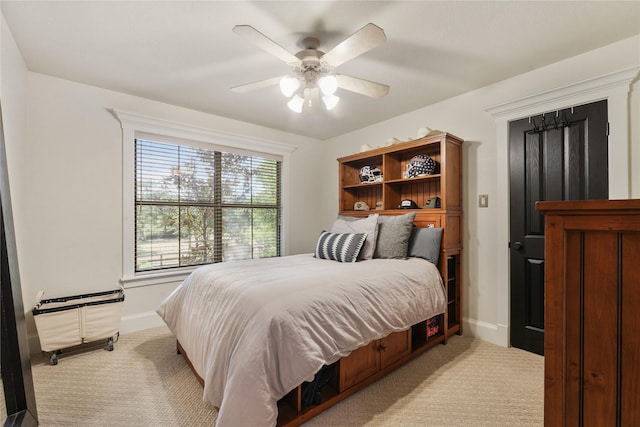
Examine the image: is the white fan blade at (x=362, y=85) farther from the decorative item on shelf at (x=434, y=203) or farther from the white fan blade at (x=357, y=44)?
the decorative item on shelf at (x=434, y=203)

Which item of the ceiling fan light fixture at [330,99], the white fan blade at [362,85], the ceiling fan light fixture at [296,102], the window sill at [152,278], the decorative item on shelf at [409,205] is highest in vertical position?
the white fan blade at [362,85]

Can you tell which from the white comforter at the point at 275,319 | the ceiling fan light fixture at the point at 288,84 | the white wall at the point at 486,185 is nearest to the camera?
the white comforter at the point at 275,319

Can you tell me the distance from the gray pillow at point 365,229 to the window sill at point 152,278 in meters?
1.83

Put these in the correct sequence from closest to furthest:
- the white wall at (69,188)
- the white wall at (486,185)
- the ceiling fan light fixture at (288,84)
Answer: the ceiling fan light fixture at (288,84) → the white wall at (69,188) → the white wall at (486,185)

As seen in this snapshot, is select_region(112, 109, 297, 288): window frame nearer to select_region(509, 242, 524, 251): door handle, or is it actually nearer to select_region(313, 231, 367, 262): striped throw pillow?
select_region(313, 231, 367, 262): striped throw pillow

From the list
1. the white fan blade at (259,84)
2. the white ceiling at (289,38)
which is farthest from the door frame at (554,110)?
the white fan blade at (259,84)

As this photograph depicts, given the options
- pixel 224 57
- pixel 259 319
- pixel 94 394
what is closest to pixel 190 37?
pixel 224 57

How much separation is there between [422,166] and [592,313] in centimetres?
221

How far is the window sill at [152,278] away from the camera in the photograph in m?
2.81

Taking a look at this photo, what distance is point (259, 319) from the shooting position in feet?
4.46

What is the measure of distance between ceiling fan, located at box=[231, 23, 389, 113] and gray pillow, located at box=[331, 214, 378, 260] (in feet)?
4.01

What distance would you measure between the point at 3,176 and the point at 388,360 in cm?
259

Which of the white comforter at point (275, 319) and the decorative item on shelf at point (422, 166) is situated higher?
the decorative item on shelf at point (422, 166)

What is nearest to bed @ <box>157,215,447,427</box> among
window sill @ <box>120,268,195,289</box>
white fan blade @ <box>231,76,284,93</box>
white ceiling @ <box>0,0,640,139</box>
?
window sill @ <box>120,268,195,289</box>
